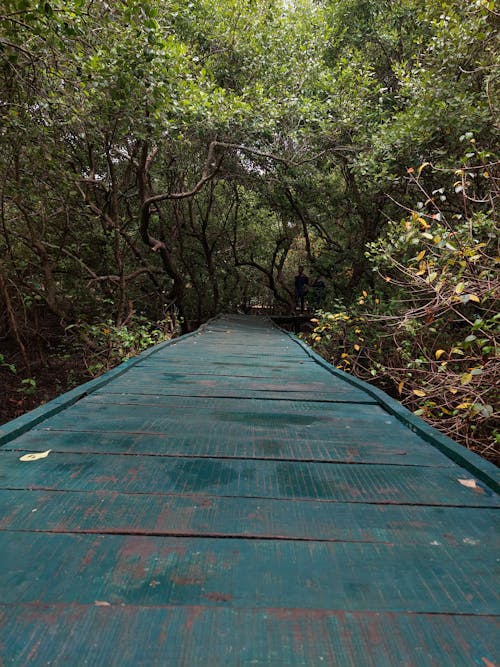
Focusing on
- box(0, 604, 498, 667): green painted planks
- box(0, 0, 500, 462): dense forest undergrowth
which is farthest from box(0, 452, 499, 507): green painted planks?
box(0, 0, 500, 462): dense forest undergrowth

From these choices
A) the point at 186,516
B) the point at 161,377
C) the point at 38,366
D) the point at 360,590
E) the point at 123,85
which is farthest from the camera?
the point at 38,366

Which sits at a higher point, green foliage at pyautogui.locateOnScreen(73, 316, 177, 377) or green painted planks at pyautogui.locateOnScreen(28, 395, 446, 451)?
green painted planks at pyautogui.locateOnScreen(28, 395, 446, 451)

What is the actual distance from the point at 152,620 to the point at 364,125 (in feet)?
27.0

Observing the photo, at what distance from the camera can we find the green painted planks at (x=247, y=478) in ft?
4.62

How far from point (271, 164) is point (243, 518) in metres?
9.17

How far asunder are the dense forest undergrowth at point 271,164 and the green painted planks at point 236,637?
1.82 metres

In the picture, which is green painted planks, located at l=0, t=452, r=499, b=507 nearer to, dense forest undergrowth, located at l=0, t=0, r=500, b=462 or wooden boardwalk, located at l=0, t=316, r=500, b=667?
wooden boardwalk, located at l=0, t=316, r=500, b=667

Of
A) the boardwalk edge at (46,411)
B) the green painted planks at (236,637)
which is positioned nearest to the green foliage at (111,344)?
the boardwalk edge at (46,411)

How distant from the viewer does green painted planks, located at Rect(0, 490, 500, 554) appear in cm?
117

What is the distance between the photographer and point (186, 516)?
1243 mm

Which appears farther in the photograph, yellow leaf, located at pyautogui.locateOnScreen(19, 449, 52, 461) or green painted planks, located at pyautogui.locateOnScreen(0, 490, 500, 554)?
yellow leaf, located at pyautogui.locateOnScreen(19, 449, 52, 461)

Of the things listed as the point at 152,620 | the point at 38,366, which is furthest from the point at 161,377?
the point at 38,366

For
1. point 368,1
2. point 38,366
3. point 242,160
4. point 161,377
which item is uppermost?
point 368,1

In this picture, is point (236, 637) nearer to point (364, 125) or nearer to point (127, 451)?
point (127, 451)
